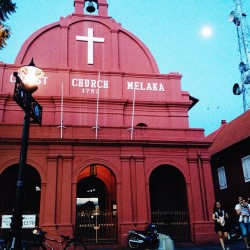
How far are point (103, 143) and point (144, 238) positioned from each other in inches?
194

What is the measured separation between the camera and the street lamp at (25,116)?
536 cm

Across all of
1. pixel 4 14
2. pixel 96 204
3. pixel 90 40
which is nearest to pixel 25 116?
pixel 4 14

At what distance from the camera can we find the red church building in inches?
558

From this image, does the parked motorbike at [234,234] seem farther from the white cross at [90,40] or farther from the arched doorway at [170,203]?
the white cross at [90,40]

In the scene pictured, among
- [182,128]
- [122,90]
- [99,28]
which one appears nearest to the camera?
[182,128]

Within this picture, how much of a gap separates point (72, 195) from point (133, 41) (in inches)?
452

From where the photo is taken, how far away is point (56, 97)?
17.2 m

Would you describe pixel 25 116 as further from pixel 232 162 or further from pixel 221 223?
pixel 232 162

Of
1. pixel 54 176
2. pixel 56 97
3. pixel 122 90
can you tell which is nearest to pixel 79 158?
pixel 54 176

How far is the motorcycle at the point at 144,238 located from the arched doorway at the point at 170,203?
1452mm

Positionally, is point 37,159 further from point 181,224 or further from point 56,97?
point 181,224

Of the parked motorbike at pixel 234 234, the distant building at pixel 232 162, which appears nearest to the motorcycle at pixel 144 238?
the parked motorbike at pixel 234 234

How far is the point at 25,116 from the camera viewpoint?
20.1 feet

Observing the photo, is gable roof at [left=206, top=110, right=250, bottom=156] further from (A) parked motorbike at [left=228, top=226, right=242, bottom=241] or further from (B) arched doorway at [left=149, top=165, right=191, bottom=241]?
(A) parked motorbike at [left=228, top=226, right=242, bottom=241]
